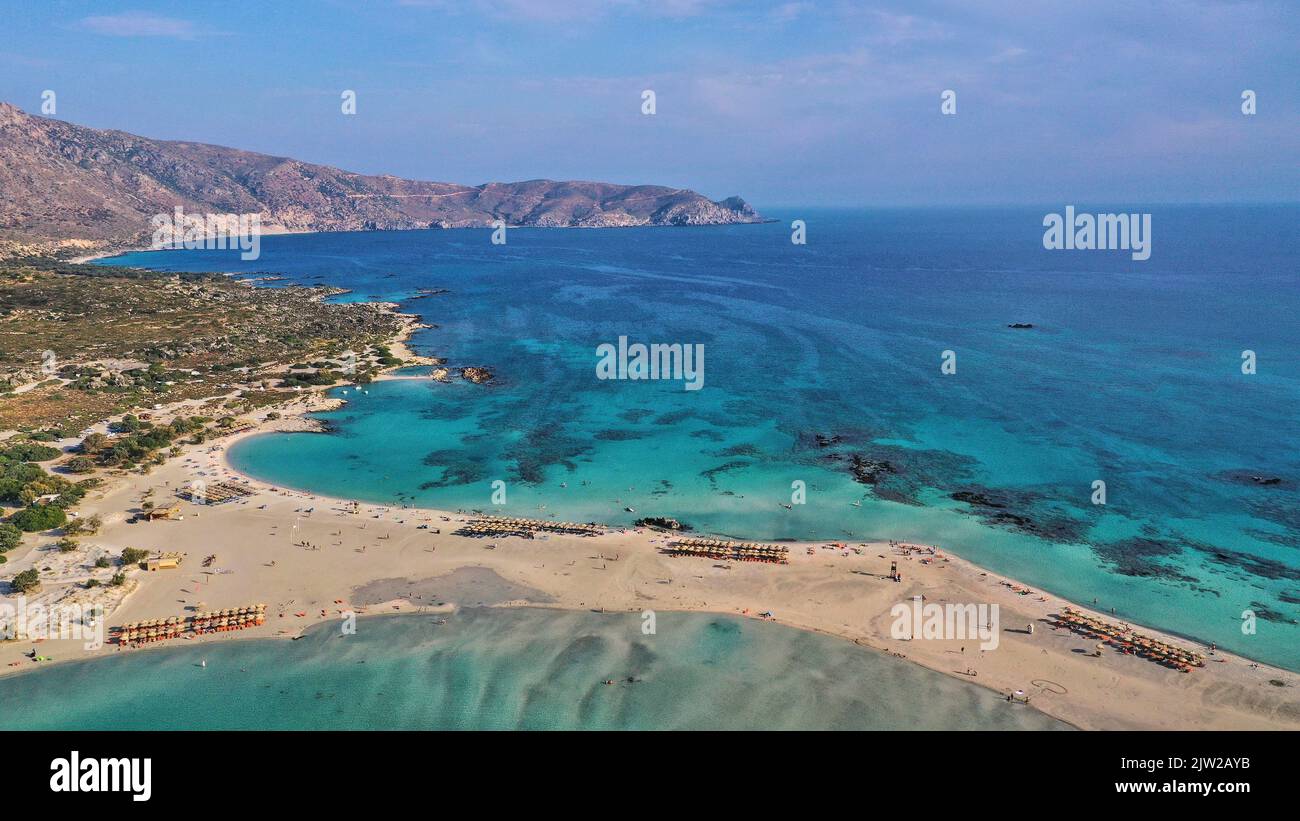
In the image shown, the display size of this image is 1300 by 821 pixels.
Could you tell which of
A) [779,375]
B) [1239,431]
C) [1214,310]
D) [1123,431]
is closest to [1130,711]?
[1123,431]

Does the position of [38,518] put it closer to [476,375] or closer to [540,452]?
[540,452]

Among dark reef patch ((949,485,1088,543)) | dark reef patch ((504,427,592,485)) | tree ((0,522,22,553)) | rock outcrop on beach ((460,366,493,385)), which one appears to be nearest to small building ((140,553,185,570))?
tree ((0,522,22,553))

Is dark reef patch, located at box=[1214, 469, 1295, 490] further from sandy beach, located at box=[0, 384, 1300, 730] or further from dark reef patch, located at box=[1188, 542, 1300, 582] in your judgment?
sandy beach, located at box=[0, 384, 1300, 730]

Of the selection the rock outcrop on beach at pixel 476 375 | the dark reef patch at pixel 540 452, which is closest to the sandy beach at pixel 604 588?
the dark reef patch at pixel 540 452

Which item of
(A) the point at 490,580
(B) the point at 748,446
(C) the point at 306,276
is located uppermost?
(C) the point at 306,276

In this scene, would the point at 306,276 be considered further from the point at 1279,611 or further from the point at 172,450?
the point at 1279,611
